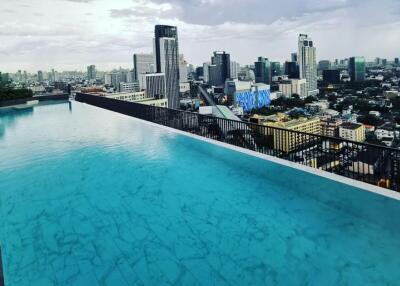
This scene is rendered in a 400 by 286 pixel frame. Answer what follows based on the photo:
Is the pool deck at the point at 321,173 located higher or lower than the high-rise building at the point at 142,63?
lower

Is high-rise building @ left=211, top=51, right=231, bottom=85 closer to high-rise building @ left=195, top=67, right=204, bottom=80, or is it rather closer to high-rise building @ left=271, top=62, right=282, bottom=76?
high-rise building @ left=271, top=62, right=282, bottom=76

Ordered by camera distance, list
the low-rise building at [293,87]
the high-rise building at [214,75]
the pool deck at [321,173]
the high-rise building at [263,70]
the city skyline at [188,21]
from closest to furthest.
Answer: the pool deck at [321,173] → the city skyline at [188,21] → the low-rise building at [293,87] → the high-rise building at [263,70] → the high-rise building at [214,75]

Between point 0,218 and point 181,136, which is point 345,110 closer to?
point 181,136

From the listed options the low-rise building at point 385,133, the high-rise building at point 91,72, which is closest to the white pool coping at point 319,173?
the low-rise building at point 385,133

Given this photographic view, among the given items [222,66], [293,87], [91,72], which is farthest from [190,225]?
[91,72]

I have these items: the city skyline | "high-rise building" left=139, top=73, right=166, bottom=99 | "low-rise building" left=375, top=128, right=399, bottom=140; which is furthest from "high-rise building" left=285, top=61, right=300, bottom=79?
"low-rise building" left=375, top=128, right=399, bottom=140

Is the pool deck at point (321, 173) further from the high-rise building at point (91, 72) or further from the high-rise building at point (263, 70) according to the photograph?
the high-rise building at point (91, 72)
